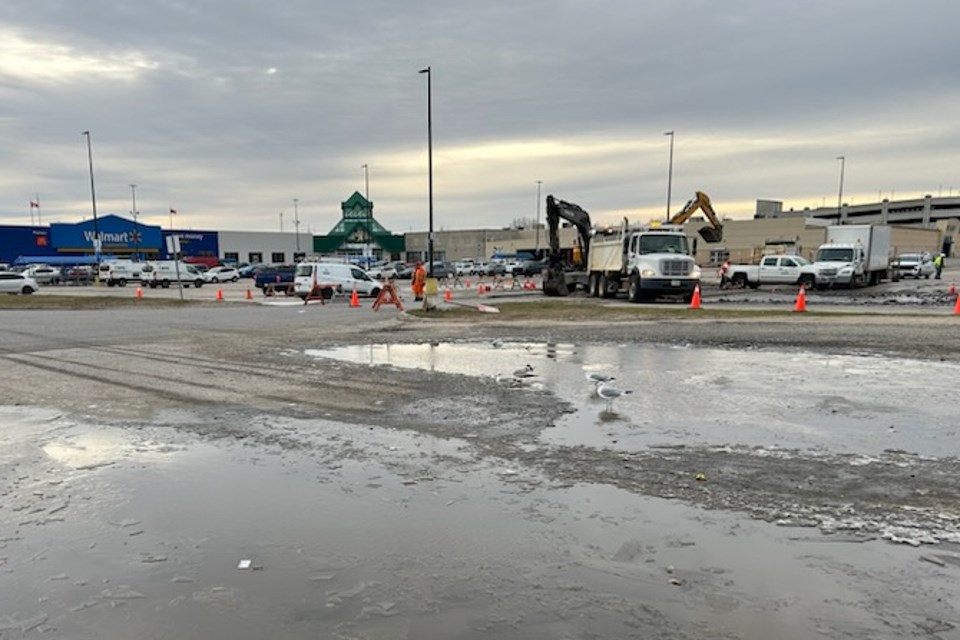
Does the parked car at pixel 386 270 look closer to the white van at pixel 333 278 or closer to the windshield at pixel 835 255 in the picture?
the white van at pixel 333 278

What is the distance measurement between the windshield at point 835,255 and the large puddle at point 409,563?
35097 mm

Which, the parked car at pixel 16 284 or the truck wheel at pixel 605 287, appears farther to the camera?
the parked car at pixel 16 284

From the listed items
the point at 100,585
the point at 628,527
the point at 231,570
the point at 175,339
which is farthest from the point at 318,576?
the point at 175,339

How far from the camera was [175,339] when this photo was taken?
1506 cm

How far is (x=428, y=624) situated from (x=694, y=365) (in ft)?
28.3

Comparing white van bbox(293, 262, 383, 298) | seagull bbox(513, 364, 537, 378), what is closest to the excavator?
white van bbox(293, 262, 383, 298)

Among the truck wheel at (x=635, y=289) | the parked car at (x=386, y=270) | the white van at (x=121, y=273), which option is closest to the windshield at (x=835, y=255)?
the truck wheel at (x=635, y=289)

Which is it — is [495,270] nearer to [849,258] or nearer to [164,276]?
[164,276]

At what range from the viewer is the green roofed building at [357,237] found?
3452 inches

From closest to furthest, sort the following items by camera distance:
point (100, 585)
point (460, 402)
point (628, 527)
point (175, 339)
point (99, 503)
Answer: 1. point (100, 585)
2. point (628, 527)
3. point (99, 503)
4. point (460, 402)
5. point (175, 339)

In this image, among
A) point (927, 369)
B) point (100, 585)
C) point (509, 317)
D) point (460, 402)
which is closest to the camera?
point (100, 585)

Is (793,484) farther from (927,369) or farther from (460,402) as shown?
(927,369)

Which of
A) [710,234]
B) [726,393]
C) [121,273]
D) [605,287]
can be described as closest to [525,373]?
[726,393]

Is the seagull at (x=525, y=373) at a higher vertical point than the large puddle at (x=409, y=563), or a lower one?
lower
